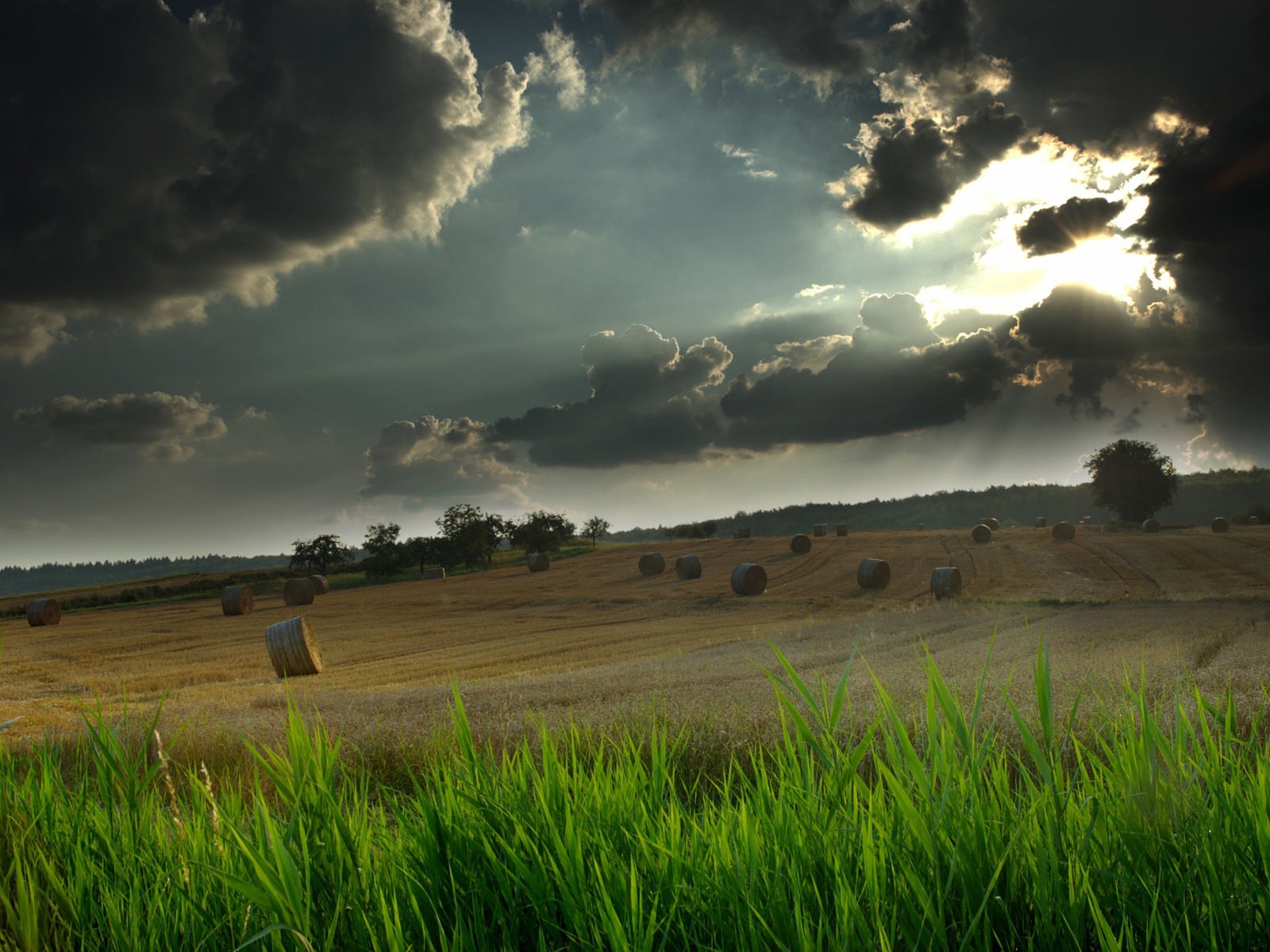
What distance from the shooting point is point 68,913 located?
2.41 metres

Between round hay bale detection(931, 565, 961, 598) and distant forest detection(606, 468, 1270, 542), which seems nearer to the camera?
round hay bale detection(931, 565, 961, 598)

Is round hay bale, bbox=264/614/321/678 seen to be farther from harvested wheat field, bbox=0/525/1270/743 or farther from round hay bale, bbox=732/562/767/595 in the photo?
round hay bale, bbox=732/562/767/595

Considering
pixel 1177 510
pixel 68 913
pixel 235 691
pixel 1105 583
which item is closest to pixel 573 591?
pixel 1105 583

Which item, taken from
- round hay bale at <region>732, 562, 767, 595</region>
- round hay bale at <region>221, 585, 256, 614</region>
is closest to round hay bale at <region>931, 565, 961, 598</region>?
round hay bale at <region>732, 562, 767, 595</region>

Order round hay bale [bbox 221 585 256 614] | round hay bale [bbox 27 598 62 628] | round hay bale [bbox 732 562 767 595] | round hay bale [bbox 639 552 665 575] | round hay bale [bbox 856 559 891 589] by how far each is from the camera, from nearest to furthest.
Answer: round hay bale [bbox 732 562 767 595], round hay bale [bbox 856 559 891 589], round hay bale [bbox 27 598 62 628], round hay bale [bbox 221 585 256 614], round hay bale [bbox 639 552 665 575]

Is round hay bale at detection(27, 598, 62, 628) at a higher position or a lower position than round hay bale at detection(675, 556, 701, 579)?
higher

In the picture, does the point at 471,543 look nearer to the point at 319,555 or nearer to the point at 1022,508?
the point at 319,555

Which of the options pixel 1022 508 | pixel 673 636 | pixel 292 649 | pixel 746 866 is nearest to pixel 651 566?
pixel 673 636

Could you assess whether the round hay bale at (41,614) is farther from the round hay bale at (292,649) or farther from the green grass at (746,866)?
the green grass at (746,866)

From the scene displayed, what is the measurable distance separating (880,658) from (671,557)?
39.0 m

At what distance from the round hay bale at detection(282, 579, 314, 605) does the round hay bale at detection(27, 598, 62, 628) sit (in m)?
10.2

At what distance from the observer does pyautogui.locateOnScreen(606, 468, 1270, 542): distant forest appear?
9719 cm

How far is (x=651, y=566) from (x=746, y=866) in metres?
45.6

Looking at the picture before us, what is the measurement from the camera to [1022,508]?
4321 inches
